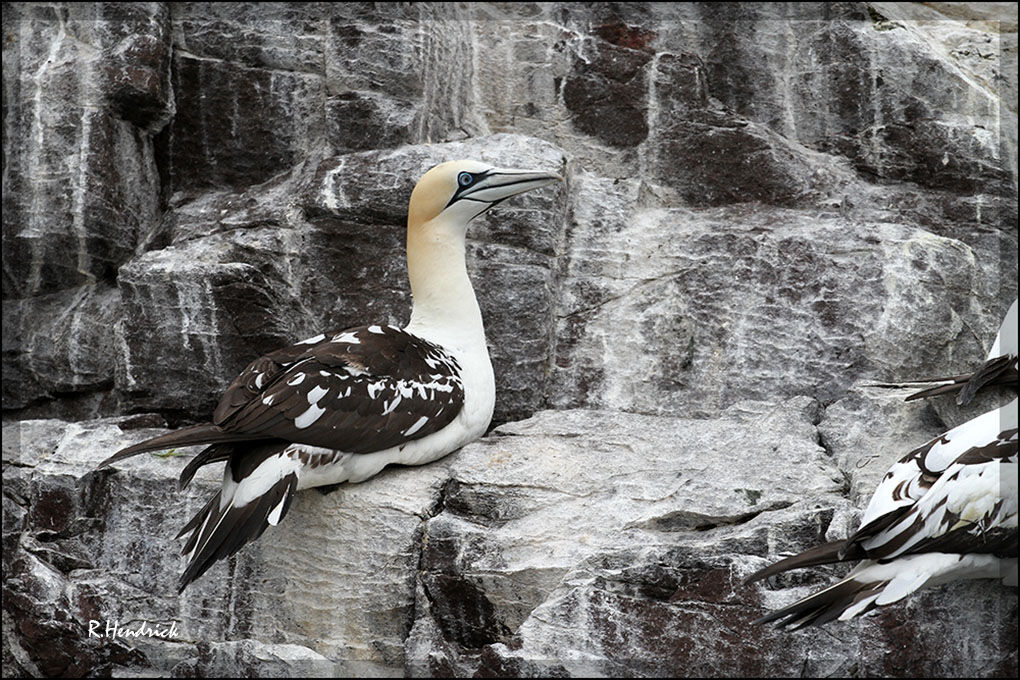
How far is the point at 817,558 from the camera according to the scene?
3377mm

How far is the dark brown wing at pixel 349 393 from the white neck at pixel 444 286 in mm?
218

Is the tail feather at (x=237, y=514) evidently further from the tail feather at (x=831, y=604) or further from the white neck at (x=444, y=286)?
the tail feather at (x=831, y=604)

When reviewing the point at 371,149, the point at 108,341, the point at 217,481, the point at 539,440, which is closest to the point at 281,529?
the point at 217,481

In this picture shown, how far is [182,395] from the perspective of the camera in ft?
17.1

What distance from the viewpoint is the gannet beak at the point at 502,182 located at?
15.7 feet

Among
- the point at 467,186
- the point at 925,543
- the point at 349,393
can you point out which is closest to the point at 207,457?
the point at 349,393

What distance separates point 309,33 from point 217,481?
229 centimetres

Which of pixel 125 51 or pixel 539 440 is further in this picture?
pixel 125 51

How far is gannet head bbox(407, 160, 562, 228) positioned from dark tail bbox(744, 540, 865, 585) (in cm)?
188

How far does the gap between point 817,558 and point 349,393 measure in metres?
1.65

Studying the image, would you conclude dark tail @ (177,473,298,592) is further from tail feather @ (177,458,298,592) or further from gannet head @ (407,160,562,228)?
gannet head @ (407,160,562,228)

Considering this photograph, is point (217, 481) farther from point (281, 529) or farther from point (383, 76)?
point (383, 76)

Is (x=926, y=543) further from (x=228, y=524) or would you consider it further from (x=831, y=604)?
(x=228, y=524)

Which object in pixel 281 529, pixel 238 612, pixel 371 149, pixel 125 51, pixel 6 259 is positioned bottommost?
pixel 238 612
